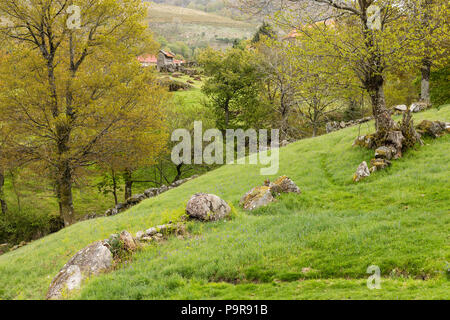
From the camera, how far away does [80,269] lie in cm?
951

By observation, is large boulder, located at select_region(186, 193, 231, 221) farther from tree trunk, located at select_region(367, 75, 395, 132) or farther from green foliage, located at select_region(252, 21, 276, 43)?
tree trunk, located at select_region(367, 75, 395, 132)

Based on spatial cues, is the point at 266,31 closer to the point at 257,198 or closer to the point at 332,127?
the point at 332,127

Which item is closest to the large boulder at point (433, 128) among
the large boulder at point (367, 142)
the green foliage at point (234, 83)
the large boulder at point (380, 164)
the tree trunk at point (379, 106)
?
the tree trunk at point (379, 106)

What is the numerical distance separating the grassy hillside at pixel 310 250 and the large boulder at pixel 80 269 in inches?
23.9

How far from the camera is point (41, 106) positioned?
2034 centimetres

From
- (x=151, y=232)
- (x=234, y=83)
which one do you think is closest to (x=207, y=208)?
(x=151, y=232)

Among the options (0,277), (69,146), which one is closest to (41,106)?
(69,146)

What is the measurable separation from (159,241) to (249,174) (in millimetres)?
11176

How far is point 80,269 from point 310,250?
6666 millimetres

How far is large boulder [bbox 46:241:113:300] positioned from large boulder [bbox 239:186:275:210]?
6.59 meters

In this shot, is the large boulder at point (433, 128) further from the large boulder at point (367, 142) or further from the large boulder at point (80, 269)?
the large boulder at point (80, 269)

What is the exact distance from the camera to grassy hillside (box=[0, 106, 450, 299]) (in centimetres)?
767
